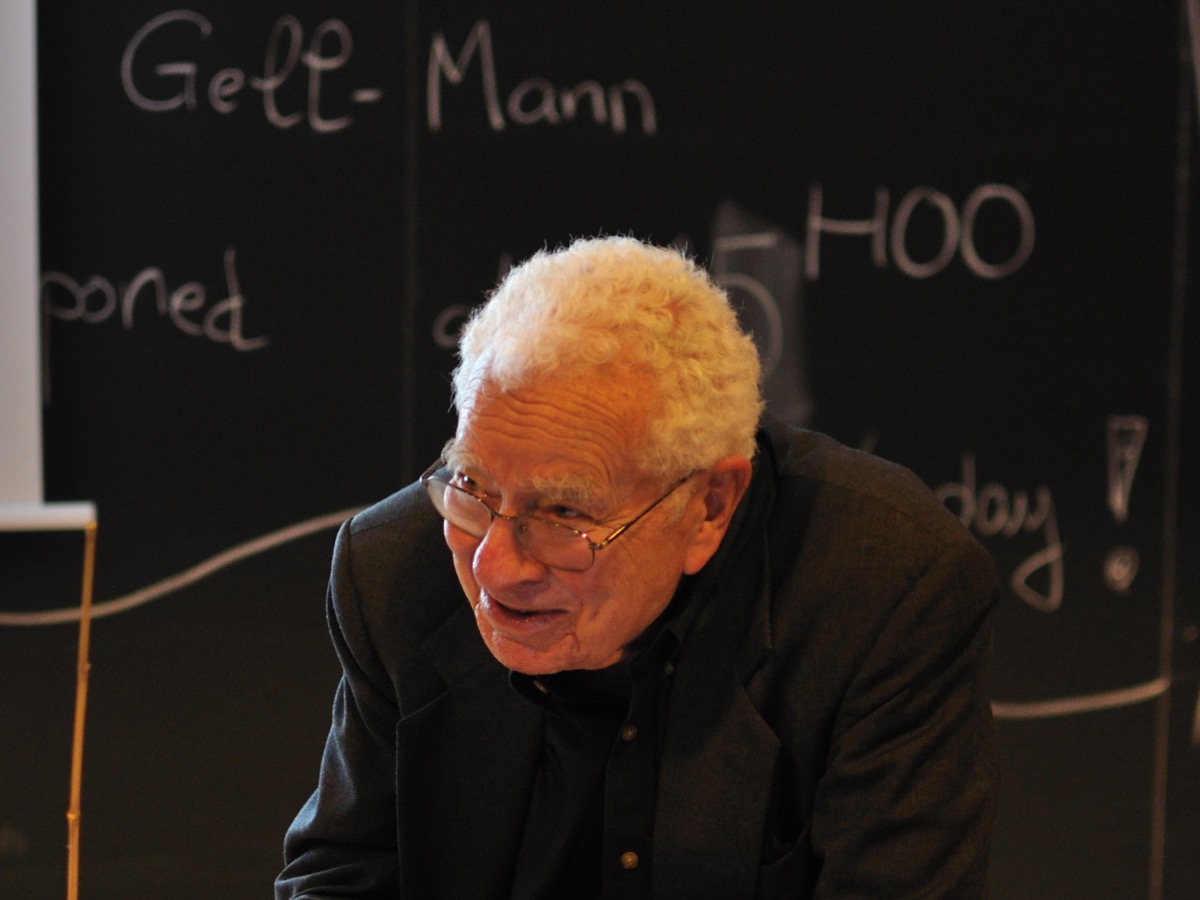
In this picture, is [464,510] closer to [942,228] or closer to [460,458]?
[460,458]

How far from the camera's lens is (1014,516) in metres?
2.97

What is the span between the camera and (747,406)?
147 cm

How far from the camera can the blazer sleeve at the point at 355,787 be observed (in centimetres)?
159

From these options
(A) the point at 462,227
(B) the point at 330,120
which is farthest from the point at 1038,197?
(B) the point at 330,120

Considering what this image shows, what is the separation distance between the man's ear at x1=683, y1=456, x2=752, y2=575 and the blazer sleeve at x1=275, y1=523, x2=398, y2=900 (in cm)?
38

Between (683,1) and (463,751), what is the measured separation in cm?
178

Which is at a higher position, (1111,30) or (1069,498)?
(1111,30)

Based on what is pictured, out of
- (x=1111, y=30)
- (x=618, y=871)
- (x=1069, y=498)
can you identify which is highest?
(x=1111, y=30)

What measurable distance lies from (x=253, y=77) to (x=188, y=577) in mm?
991

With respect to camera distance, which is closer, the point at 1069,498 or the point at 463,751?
the point at 463,751

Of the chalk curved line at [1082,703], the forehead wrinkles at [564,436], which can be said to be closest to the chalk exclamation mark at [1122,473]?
the chalk curved line at [1082,703]

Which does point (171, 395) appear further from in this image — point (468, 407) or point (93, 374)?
point (468, 407)

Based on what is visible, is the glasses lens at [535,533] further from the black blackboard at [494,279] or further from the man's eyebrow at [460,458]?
the black blackboard at [494,279]

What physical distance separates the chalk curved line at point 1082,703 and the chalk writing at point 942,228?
0.91 meters
